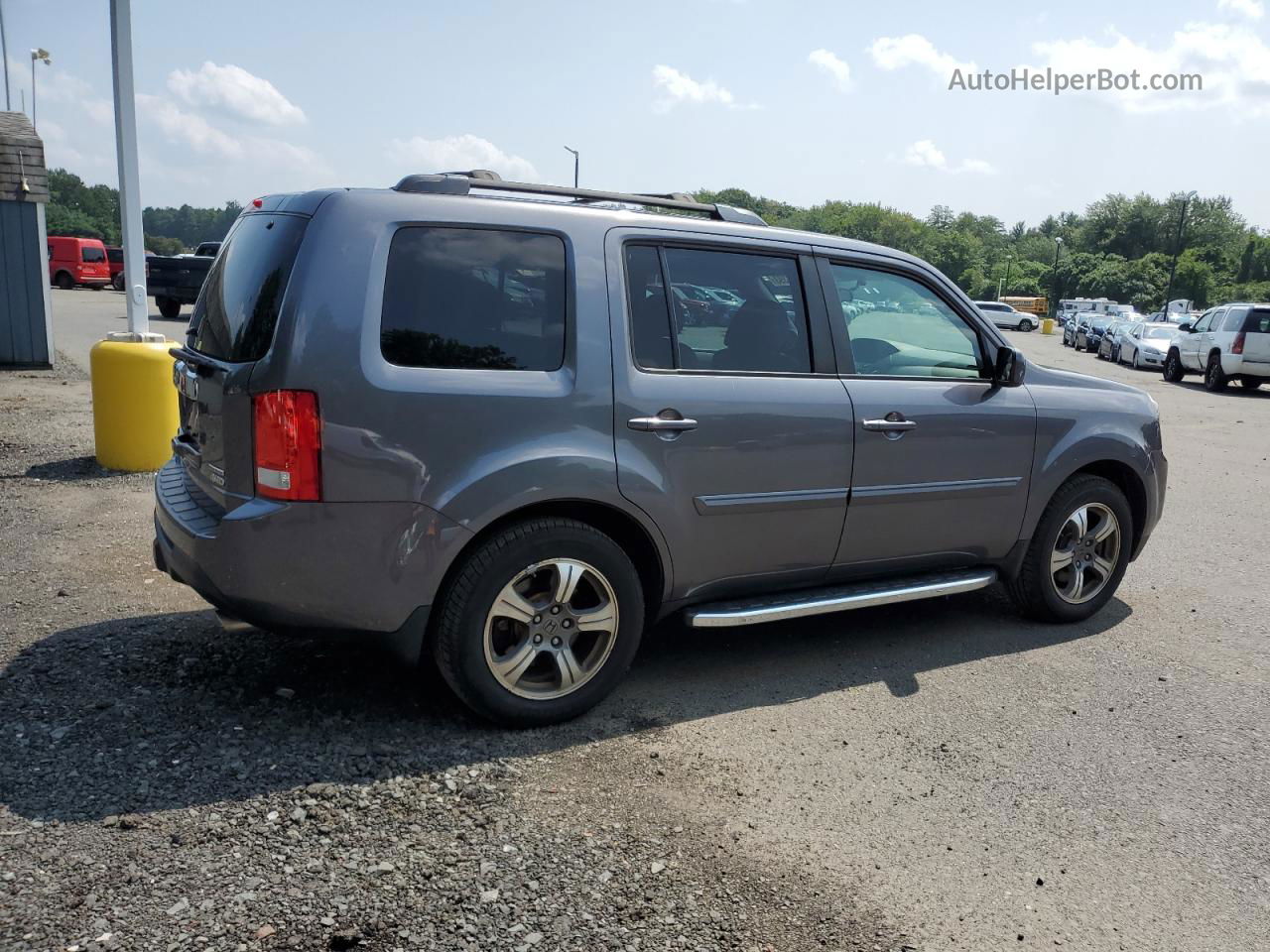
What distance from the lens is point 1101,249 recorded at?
143750mm

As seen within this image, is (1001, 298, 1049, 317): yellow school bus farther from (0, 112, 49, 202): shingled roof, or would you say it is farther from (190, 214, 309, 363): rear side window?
(190, 214, 309, 363): rear side window

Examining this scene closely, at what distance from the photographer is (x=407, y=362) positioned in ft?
11.7

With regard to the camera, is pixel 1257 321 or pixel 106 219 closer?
pixel 1257 321

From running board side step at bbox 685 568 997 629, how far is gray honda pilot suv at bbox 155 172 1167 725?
0.02 metres

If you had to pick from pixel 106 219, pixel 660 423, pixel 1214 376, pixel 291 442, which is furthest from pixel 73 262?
pixel 106 219

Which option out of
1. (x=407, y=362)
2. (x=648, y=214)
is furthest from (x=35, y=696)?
(x=648, y=214)

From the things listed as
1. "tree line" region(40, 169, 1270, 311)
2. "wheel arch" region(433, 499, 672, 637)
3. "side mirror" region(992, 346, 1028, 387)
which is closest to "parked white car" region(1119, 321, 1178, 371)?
"side mirror" region(992, 346, 1028, 387)

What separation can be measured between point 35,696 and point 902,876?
3158 mm

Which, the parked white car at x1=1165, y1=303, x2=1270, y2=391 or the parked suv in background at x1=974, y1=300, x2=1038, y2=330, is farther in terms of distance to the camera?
the parked suv in background at x1=974, y1=300, x2=1038, y2=330

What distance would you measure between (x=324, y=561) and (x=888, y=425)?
2.44 metres

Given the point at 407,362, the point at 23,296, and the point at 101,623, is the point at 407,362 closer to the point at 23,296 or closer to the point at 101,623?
the point at 101,623

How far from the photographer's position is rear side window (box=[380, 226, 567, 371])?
3594mm

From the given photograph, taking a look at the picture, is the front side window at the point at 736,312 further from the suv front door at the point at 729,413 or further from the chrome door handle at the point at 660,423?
the chrome door handle at the point at 660,423

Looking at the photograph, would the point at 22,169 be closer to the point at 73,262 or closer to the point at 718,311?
the point at 718,311
